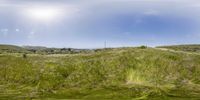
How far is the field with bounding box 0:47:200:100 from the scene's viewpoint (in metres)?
139

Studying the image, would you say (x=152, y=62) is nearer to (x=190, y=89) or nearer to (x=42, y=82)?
(x=190, y=89)

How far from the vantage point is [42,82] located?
154 meters

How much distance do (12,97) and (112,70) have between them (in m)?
43.8

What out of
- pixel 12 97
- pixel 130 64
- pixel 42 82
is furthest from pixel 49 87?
pixel 130 64

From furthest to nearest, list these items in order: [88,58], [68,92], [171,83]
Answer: [88,58]
[171,83]
[68,92]

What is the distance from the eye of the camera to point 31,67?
168m

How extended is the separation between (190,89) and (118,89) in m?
23.7

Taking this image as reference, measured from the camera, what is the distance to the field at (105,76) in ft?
455

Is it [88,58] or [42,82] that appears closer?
[42,82]

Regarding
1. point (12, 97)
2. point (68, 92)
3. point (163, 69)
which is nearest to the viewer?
point (12, 97)

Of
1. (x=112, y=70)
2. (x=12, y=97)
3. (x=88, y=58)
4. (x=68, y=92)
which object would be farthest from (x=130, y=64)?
(x=12, y=97)

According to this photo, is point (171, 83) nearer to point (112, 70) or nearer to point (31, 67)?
point (112, 70)

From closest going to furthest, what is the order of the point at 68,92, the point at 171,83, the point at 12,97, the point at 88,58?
the point at 12,97 → the point at 68,92 → the point at 171,83 → the point at 88,58

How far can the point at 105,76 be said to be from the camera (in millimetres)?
158125
